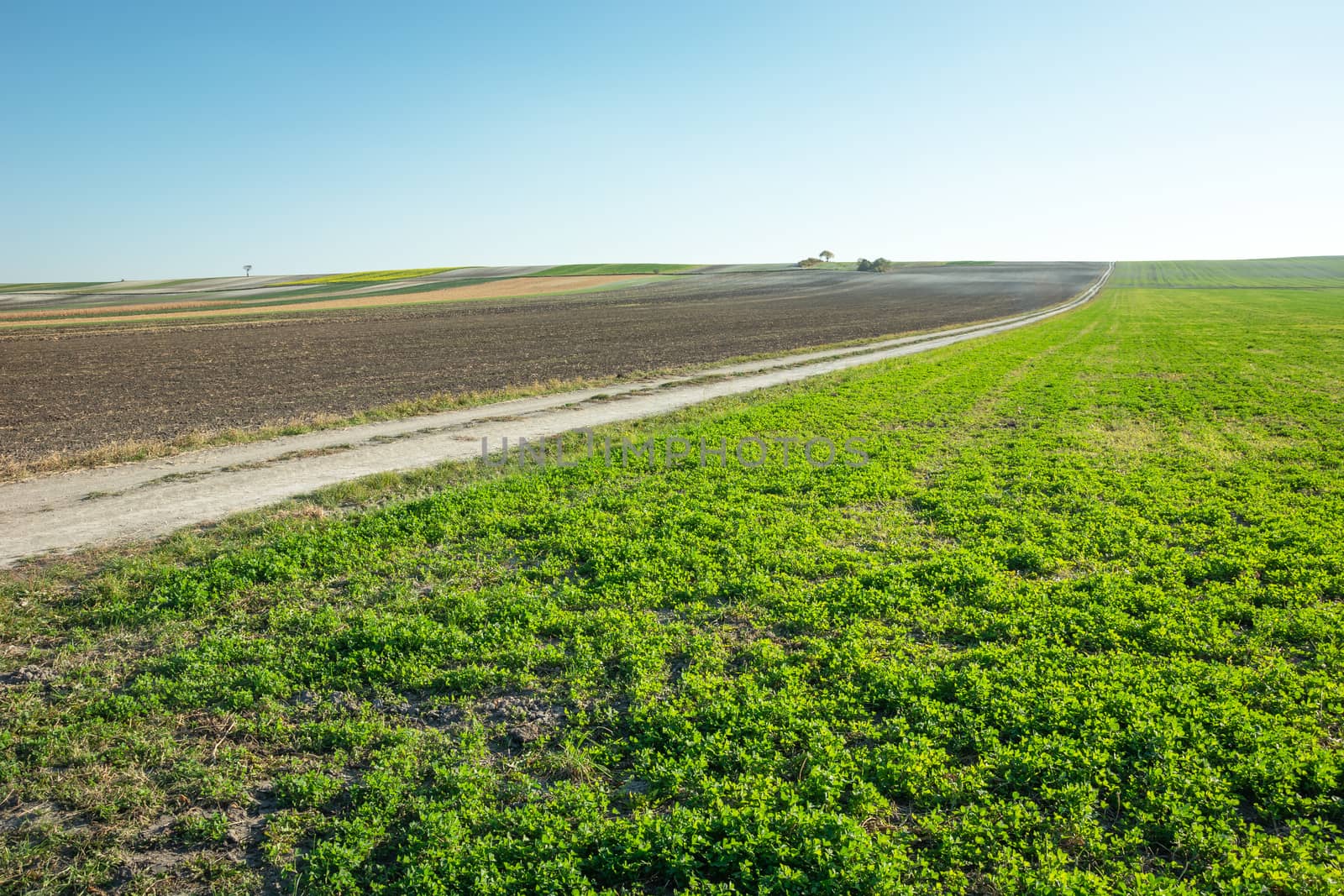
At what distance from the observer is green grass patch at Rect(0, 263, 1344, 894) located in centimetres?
492

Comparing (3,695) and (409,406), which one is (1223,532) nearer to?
(3,695)

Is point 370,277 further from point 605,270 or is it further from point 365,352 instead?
point 365,352

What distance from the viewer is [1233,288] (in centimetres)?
10069

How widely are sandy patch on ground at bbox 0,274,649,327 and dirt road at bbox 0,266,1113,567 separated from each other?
6929 cm

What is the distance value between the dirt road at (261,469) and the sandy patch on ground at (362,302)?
227ft

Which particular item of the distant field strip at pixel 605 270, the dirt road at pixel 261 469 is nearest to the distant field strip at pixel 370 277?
the distant field strip at pixel 605 270

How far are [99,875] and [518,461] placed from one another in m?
11.4

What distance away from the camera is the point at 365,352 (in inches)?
1593

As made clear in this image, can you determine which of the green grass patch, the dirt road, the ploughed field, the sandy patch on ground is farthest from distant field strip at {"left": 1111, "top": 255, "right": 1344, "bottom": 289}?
the green grass patch

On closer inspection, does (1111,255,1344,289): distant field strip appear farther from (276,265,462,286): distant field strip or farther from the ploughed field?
(276,265,462,286): distant field strip

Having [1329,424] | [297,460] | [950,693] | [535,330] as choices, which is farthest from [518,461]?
[535,330]

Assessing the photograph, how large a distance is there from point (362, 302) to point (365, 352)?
6210 cm

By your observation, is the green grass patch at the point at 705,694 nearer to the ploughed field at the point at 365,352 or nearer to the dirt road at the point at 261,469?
the dirt road at the point at 261,469

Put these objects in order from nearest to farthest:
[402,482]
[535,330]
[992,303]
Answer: [402,482]
[535,330]
[992,303]
